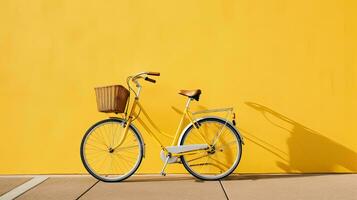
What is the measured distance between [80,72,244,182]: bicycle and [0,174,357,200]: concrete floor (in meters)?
0.19

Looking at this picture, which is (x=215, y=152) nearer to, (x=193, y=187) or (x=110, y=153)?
(x=193, y=187)

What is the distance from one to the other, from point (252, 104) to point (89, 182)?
92.4 inches

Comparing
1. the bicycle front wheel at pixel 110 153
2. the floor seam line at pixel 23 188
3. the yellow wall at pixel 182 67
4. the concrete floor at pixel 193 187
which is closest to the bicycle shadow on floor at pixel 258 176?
the concrete floor at pixel 193 187

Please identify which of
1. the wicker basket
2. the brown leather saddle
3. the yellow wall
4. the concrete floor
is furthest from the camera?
the yellow wall

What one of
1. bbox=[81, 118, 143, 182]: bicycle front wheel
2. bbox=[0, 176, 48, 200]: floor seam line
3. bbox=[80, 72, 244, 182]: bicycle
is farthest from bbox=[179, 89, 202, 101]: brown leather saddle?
bbox=[0, 176, 48, 200]: floor seam line

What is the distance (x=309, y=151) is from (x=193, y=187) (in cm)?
177

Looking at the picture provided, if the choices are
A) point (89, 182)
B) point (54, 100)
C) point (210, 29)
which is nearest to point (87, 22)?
Result: point (54, 100)

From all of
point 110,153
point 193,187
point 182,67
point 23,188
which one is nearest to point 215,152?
point 193,187

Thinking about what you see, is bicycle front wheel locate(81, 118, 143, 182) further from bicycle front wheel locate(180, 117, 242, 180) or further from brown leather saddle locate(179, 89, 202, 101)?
brown leather saddle locate(179, 89, 202, 101)

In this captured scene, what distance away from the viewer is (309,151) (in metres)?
6.17

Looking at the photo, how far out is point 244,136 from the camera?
20.2 feet

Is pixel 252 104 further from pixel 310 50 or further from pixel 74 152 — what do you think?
pixel 74 152

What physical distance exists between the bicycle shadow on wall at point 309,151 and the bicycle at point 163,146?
1.95 ft

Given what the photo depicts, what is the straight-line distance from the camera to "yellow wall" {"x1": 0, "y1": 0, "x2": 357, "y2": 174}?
6137 millimetres
